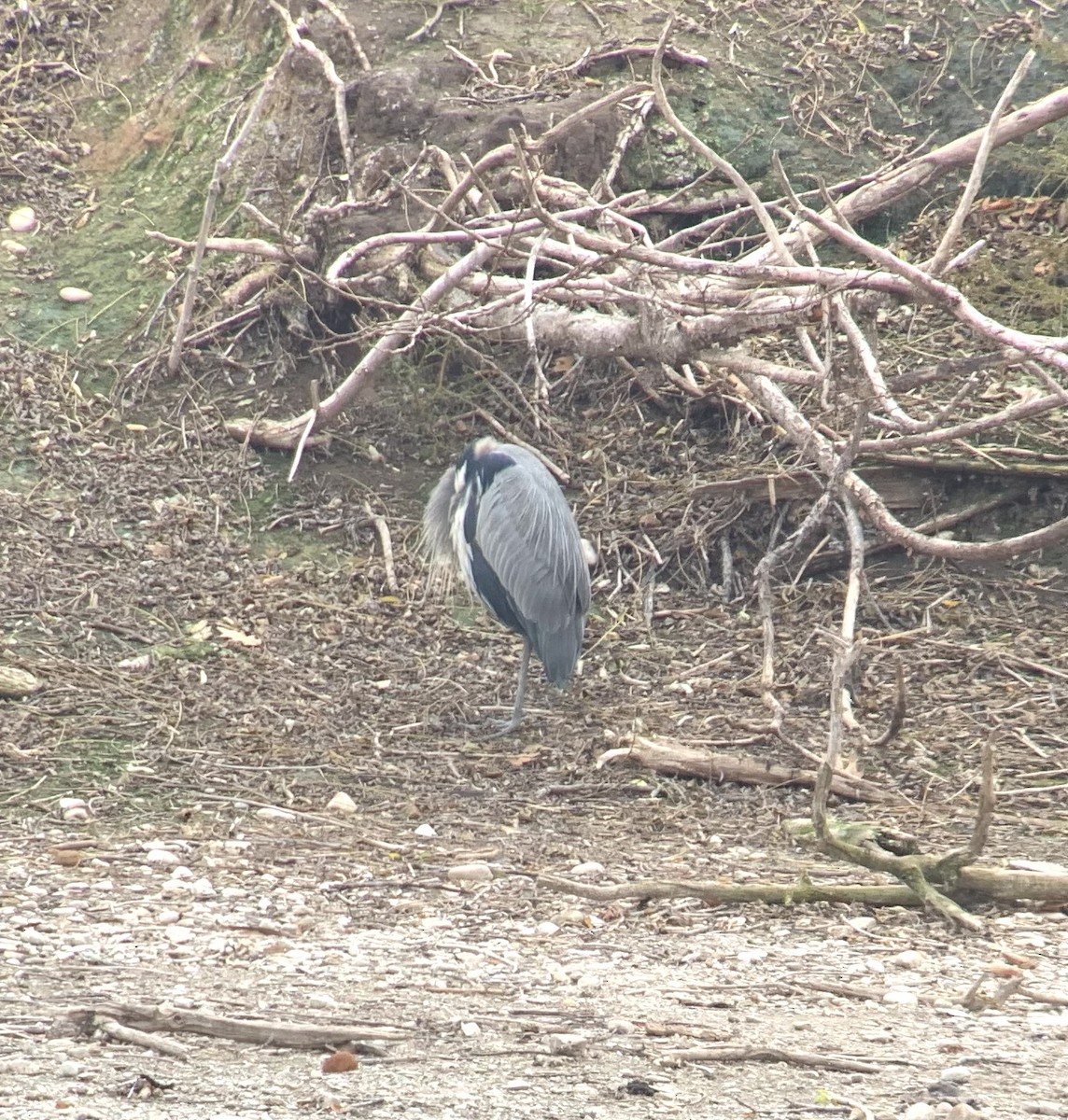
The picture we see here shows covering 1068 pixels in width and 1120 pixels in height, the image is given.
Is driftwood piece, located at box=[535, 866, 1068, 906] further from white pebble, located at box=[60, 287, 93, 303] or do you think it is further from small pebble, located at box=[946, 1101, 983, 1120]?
white pebble, located at box=[60, 287, 93, 303]

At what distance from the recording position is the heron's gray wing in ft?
20.5

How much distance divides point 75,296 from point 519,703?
148 inches

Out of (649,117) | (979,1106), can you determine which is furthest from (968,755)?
(649,117)

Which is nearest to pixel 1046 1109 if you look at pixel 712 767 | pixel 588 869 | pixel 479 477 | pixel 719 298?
pixel 588 869

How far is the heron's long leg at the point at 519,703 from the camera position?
6.01m

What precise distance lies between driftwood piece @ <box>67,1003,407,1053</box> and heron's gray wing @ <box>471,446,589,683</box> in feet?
10.4

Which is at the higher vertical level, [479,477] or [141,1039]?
[479,477]

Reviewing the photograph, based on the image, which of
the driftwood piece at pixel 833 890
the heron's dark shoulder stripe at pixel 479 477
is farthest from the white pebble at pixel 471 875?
the heron's dark shoulder stripe at pixel 479 477

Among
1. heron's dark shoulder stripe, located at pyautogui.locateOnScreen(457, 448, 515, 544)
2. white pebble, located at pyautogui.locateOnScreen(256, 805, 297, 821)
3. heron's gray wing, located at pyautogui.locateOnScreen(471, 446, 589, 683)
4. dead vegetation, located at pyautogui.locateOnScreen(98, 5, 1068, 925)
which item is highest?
dead vegetation, located at pyautogui.locateOnScreen(98, 5, 1068, 925)

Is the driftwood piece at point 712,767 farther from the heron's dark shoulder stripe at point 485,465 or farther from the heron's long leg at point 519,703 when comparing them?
the heron's dark shoulder stripe at point 485,465

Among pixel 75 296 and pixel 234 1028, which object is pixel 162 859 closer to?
pixel 234 1028

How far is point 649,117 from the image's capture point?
8.62m

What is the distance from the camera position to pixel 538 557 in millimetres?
6367

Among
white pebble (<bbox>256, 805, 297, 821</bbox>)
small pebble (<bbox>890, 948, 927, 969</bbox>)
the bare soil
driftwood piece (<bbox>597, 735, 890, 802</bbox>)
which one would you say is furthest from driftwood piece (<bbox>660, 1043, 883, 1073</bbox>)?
driftwood piece (<bbox>597, 735, 890, 802</bbox>)
